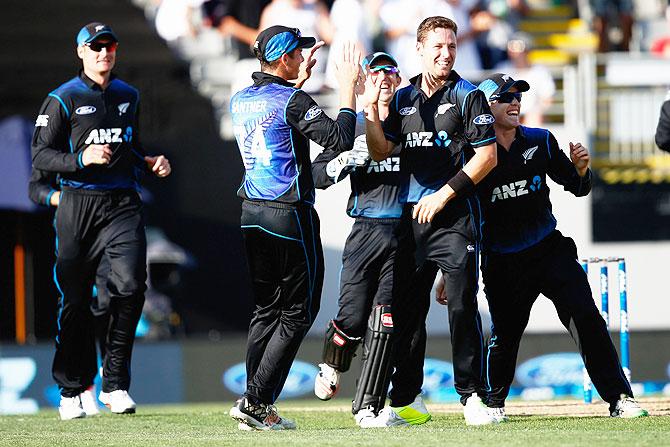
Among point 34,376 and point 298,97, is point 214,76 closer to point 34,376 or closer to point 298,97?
point 34,376

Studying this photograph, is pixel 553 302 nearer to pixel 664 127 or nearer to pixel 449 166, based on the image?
pixel 449 166

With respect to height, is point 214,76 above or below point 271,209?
above

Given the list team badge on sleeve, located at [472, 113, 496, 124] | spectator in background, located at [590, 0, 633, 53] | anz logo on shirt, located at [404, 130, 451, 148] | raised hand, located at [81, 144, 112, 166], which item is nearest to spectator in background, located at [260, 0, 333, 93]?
spectator in background, located at [590, 0, 633, 53]

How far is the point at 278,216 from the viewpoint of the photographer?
7.77 m

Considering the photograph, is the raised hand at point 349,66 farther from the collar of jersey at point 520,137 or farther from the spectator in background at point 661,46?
the spectator in background at point 661,46

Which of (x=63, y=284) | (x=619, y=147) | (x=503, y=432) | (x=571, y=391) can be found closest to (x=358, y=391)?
(x=503, y=432)

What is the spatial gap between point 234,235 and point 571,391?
188 inches

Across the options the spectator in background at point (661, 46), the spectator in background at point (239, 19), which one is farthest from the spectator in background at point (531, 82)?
the spectator in background at point (239, 19)

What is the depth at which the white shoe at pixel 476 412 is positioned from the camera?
7.94 metres

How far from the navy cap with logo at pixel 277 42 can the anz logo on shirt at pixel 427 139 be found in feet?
2.74

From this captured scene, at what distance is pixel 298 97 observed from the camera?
7.70 m

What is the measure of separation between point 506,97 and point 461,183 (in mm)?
857

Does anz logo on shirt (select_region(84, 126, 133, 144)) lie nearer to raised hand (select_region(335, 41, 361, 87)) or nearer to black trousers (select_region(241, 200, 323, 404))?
black trousers (select_region(241, 200, 323, 404))

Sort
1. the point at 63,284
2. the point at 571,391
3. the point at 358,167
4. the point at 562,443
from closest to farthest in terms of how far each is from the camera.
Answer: the point at 562,443 → the point at 358,167 → the point at 63,284 → the point at 571,391
